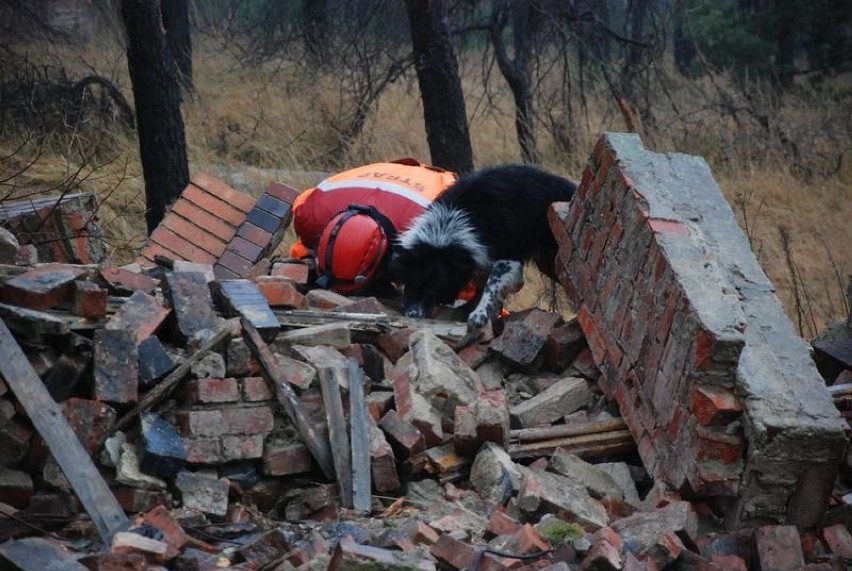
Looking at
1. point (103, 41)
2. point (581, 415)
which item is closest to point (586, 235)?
point (581, 415)

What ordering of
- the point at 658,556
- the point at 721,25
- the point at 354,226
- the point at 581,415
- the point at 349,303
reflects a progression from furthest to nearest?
the point at 721,25 → the point at 354,226 → the point at 349,303 → the point at 581,415 → the point at 658,556

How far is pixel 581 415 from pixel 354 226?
2.06 meters

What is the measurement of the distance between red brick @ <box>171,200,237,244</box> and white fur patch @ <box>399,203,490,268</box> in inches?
46.1

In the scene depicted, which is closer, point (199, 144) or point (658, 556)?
point (658, 556)

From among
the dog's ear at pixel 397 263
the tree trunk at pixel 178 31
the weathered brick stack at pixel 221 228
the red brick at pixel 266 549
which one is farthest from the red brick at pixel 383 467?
the tree trunk at pixel 178 31

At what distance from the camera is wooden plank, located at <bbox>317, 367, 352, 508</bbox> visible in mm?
4270

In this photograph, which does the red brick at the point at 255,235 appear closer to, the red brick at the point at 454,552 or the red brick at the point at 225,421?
the red brick at the point at 225,421

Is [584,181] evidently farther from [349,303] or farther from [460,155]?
[460,155]

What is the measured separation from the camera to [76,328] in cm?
442

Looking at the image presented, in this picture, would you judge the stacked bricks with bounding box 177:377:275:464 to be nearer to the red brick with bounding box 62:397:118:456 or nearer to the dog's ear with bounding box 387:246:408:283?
the red brick with bounding box 62:397:118:456

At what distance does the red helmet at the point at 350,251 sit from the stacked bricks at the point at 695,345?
127cm

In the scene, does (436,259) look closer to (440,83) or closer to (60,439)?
(440,83)

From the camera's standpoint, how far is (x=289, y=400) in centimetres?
446

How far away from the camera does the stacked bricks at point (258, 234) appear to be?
668cm
